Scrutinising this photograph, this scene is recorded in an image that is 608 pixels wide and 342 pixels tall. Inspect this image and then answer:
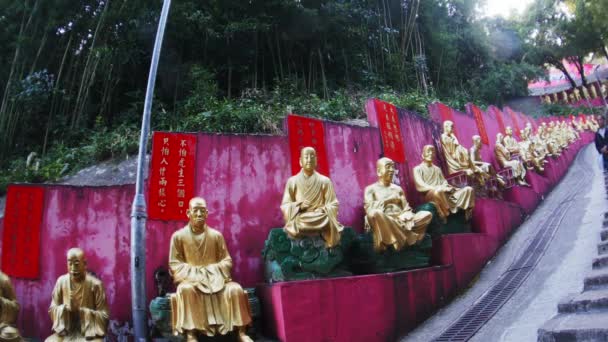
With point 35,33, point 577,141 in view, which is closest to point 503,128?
point 577,141

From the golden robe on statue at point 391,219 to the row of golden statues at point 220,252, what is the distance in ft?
0.04

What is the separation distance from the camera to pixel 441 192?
303 inches

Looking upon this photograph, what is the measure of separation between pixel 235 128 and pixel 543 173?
9.36 metres

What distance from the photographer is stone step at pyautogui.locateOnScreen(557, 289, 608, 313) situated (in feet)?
13.5

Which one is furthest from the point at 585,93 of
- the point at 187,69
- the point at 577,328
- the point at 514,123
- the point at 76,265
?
the point at 76,265

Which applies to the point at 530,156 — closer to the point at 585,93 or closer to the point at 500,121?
the point at 500,121

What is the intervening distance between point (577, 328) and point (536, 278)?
136 inches

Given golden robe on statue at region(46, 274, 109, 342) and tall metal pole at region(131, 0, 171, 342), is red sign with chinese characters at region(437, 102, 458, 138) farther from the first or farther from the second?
golden robe on statue at region(46, 274, 109, 342)

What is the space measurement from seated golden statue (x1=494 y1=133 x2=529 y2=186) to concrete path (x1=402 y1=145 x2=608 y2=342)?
973mm

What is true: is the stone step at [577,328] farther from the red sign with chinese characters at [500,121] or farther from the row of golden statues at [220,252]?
the red sign with chinese characters at [500,121]

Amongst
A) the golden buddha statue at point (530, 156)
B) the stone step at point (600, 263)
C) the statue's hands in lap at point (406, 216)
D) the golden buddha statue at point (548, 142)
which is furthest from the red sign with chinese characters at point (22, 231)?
the golden buddha statue at point (548, 142)

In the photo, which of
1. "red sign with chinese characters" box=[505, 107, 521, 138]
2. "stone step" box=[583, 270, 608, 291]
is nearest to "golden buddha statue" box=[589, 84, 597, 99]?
"red sign with chinese characters" box=[505, 107, 521, 138]

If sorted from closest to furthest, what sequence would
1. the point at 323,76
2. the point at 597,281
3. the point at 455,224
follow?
the point at 597,281, the point at 455,224, the point at 323,76

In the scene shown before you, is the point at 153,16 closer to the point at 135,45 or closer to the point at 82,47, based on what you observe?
the point at 135,45
